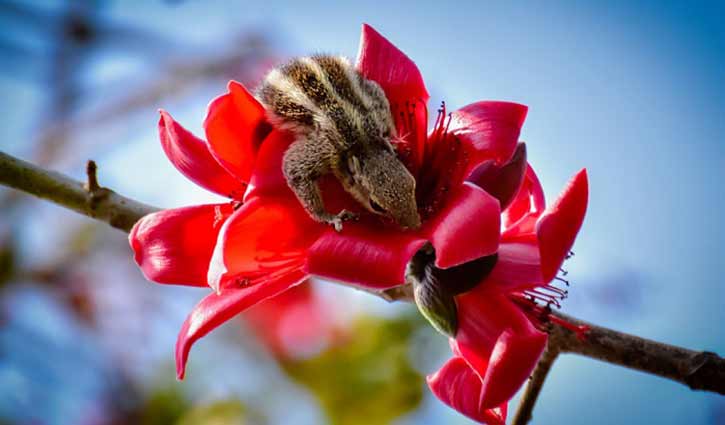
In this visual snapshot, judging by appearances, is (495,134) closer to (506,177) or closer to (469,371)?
(506,177)

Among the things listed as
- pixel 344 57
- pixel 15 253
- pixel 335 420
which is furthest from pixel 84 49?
pixel 344 57

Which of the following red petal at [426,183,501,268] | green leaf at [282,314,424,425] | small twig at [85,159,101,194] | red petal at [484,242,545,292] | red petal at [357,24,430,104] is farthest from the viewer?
green leaf at [282,314,424,425]

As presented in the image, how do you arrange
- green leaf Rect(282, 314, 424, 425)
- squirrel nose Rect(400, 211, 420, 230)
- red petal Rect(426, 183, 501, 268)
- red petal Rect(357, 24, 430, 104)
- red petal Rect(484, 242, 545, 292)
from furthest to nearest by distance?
1. green leaf Rect(282, 314, 424, 425)
2. red petal Rect(357, 24, 430, 104)
3. red petal Rect(484, 242, 545, 292)
4. squirrel nose Rect(400, 211, 420, 230)
5. red petal Rect(426, 183, 501, 268)

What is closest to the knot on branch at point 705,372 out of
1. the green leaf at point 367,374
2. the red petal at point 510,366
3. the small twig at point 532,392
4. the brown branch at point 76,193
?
the small twig at point 532,392

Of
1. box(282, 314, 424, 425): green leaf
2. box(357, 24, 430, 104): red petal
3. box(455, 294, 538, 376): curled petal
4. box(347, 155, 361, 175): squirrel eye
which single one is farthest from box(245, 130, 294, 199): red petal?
box(282, 314, 424, 425): green leaf

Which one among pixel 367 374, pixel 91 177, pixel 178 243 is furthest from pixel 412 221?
pixel 367 374

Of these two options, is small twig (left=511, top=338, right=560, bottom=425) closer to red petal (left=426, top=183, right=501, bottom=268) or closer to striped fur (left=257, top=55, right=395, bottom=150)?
red petal (left=426, top=183, right=501, bottom=268)

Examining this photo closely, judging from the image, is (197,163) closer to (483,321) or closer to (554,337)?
(483,321)
